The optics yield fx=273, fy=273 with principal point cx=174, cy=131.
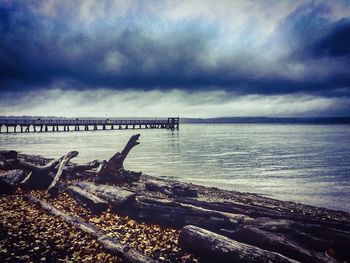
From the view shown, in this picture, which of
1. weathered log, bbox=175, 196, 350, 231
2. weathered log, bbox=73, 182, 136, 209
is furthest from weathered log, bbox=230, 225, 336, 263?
weathered log, bbox=73, 182, 136, 209

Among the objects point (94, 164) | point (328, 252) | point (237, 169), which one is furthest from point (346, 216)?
point (94, 164)

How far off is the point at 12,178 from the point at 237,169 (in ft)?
47.9

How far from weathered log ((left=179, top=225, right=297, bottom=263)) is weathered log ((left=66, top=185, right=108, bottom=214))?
377 cm

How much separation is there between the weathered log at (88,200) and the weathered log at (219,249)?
377cm

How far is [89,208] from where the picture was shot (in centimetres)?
979

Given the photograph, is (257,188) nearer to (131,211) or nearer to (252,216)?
(252,216)

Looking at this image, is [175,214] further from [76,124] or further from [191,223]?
[76,124]

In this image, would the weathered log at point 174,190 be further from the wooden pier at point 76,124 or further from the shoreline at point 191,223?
the wooden pier at point 76,124

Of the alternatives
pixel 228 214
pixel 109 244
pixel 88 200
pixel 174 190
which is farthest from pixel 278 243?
pixel 88 200

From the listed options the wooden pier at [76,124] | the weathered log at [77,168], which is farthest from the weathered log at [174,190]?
the wooden pier at [76,124]

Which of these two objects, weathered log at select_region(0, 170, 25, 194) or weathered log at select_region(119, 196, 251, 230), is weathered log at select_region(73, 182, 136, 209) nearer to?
weathered log at select_region(119, 196, 251, 230)

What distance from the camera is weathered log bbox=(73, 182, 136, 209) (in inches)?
366

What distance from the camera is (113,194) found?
9875 millimetres

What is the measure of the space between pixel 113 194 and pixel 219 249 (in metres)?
5.11
